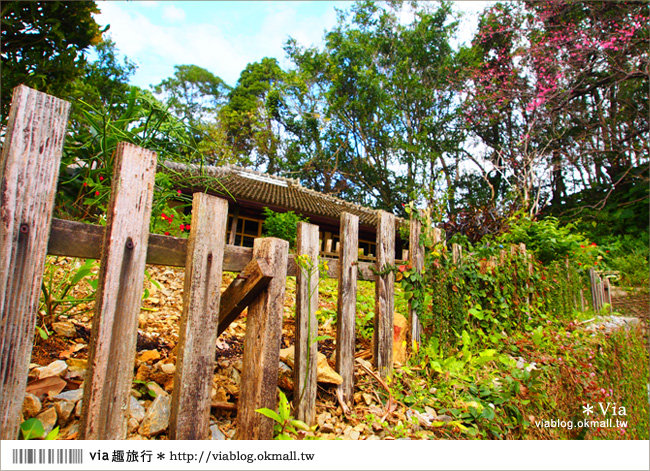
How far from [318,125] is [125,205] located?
20605 mm

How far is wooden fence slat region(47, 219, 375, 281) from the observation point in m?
1.12

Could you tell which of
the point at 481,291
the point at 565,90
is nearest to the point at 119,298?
the point at 481,291

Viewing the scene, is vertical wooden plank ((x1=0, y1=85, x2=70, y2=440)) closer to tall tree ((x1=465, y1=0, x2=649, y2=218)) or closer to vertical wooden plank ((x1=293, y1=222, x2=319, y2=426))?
vertical wooden plank ((x1=293, y1=222, x2=319, y2=426))

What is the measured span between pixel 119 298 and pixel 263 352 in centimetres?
63

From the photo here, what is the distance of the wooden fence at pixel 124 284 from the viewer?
101cm

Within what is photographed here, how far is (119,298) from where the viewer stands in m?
1.17

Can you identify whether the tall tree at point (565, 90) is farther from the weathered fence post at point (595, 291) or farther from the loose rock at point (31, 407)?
the loose rock at point (31, 407)

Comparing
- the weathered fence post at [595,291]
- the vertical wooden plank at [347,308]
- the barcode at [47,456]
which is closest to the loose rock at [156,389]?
the barcode at [47,456]

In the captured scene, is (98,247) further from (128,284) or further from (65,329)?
(65,329)

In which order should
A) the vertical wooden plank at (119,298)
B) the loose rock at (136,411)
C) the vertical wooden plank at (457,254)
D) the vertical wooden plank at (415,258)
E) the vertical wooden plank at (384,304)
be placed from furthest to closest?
1. the vertical wooden plank at (457,254)
2. the vertical wooden plank at (415,258)
3. the vertical wooden plank at (384,304)
4. the loose rock at (136,411)
5. the vertical wooden plank at (119,298)

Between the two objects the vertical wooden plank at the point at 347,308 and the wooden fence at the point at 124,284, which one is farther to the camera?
the vertical wooden plank at the point at 347,308

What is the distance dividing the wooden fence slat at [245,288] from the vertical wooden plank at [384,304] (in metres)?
1.02

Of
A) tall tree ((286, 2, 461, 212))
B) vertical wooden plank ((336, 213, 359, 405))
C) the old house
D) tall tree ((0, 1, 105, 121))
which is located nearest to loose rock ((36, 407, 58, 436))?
vertical wooden plank ((336, 213, 359, 405))

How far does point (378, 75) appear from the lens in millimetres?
18531
